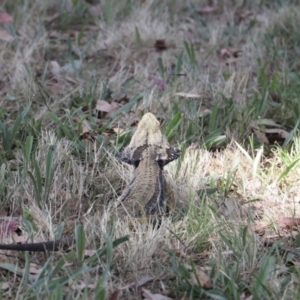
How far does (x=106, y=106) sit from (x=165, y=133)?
65cm

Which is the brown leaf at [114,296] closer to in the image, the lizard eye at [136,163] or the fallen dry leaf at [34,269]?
the fallen dry leaf at [34,269]

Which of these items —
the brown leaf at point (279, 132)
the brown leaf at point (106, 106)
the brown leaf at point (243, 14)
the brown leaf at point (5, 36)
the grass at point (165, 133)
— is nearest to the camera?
the grass at point (165, 133)

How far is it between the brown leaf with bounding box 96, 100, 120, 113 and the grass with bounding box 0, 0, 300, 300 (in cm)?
2

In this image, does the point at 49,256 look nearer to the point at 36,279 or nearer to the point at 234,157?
the point at 36,279

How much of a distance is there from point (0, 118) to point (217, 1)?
3.61 meters

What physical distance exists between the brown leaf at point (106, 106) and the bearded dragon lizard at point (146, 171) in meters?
1.03

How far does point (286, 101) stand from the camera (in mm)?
5371

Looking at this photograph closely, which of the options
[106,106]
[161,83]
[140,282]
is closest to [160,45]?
[161,83]

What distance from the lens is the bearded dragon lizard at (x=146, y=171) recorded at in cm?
387

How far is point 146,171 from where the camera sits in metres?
4.06

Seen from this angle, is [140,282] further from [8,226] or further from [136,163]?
[136,163]

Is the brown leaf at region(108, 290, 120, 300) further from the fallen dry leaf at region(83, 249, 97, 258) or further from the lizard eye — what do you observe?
the lizard eye

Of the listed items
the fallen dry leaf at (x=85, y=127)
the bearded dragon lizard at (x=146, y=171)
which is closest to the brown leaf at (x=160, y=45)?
the fallen dry leaf at (x=85, y=127)

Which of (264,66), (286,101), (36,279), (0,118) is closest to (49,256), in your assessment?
(36,279)
